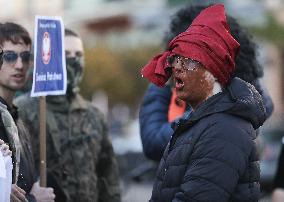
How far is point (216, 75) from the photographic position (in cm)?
360

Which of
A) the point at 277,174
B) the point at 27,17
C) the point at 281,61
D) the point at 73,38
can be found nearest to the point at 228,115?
the point at 277,174

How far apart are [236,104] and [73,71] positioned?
225 centimetres

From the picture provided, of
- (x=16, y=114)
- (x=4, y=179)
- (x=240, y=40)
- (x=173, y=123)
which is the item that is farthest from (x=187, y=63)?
(x=16, y=114)

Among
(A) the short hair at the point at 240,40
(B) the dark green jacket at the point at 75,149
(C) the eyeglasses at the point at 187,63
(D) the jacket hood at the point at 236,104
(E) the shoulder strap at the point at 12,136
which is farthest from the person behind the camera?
(B) the dark green jacket at the point at 75,149

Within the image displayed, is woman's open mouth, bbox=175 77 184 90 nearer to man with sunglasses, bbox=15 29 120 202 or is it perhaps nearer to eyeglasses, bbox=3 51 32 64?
eyeglasses, bbox=3 51 32 64

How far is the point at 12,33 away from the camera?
4750 mm

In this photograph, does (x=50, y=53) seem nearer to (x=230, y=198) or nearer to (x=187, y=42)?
(x=187, y=42)

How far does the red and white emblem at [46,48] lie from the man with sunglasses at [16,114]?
145 millimetres

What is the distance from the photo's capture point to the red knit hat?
140 inches

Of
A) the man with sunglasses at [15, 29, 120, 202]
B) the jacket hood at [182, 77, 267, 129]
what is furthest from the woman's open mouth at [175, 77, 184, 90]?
the man with sunglasses at [15, 29, 120, 202]

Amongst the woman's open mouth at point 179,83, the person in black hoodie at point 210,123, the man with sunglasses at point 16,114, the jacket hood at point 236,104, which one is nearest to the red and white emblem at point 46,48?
the man with sunglasses at point 16,114

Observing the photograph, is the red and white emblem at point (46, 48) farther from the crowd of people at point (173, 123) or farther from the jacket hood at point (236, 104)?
the jacket hood at point (236, 104)

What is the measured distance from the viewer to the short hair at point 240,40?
460cm

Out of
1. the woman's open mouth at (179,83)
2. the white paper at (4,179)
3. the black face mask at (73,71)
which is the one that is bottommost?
the black face mask at (73,71)
